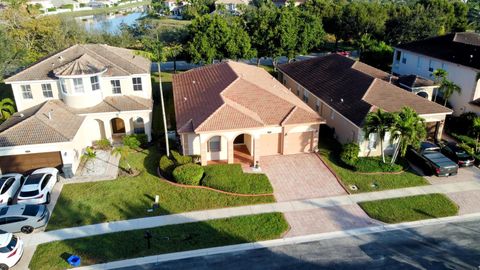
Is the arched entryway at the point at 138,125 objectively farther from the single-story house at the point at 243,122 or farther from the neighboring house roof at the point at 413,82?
the neighboring house roof at the point at 413,82

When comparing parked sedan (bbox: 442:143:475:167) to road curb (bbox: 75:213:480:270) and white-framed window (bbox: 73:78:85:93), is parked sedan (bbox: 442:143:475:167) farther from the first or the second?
white-framed window (bbox: 73:78:85:93)

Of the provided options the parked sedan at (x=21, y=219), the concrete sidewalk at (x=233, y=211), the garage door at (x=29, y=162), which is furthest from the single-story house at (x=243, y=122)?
the parked sedan at (x=21, y=219)

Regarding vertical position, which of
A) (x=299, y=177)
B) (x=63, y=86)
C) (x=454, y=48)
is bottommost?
(x=299, y=177)

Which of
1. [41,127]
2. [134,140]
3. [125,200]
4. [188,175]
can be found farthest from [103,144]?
[188,175]

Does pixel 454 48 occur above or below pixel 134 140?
above

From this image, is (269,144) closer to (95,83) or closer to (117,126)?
(117,126)

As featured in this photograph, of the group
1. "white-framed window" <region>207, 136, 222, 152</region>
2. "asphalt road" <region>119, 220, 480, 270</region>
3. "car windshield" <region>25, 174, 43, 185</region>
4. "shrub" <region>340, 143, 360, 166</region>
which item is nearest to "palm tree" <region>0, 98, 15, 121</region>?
"car windshield" <region>25, 174, 43, 185</region>

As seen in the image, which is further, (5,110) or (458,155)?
(5,110)

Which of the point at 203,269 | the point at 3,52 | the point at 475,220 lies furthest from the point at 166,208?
the point at 3,52
